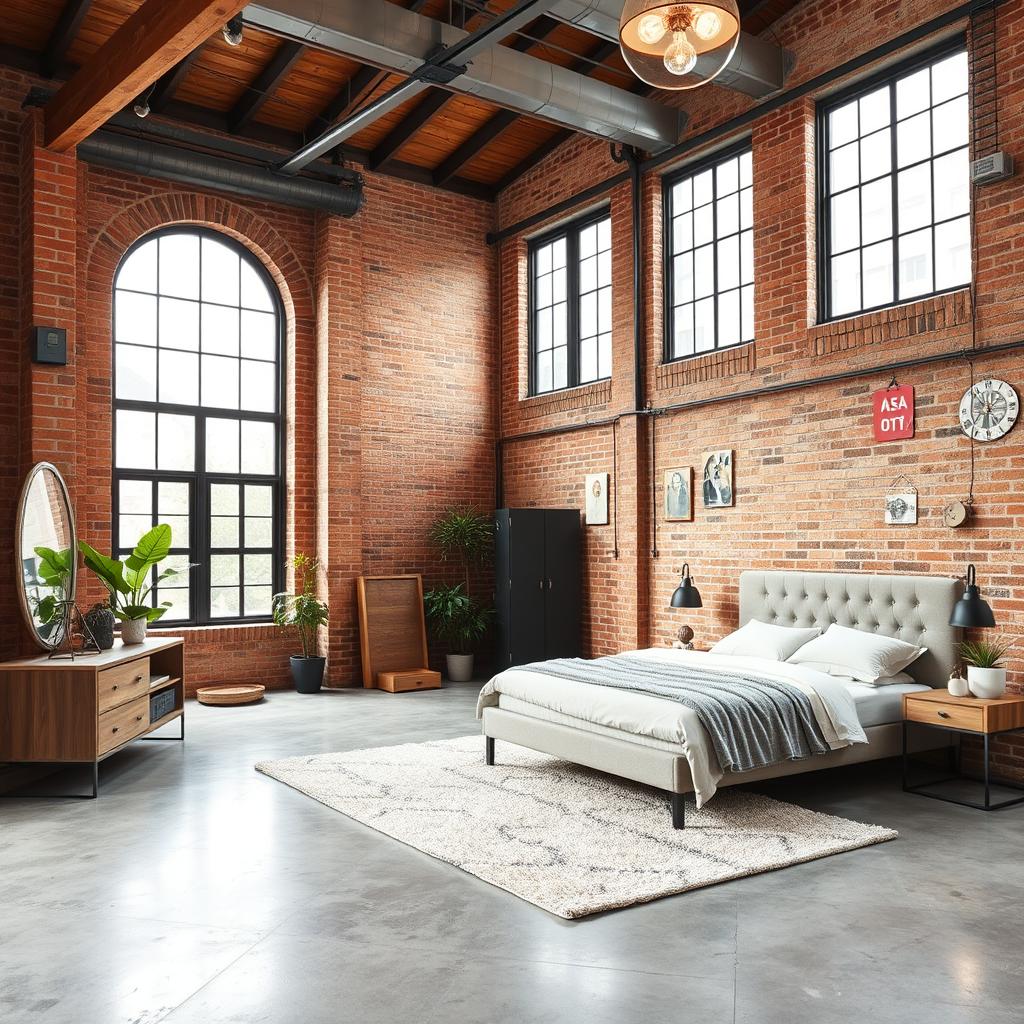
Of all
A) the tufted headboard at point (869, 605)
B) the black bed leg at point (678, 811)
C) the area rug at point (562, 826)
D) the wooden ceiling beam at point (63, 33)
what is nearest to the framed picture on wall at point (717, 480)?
the tufted headboard at point (869, 605)

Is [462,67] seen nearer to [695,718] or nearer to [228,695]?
[695,718]

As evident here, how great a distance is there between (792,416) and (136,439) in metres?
5.89

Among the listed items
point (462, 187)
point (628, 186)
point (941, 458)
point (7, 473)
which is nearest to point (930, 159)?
point (941, 458)

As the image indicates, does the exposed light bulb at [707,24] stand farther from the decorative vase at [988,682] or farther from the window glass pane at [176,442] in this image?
the window glass pane at [176,442]

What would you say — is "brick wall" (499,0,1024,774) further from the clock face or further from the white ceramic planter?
the white ceramic planter

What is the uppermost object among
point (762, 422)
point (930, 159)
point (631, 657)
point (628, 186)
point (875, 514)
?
point (628, 186)

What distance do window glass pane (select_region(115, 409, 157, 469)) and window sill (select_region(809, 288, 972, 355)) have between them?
19.6 ft

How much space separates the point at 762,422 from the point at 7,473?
5.99 meters

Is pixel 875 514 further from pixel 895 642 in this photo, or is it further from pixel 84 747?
pixel 84 747

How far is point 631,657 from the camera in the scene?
6836mm

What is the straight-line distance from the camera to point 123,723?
6176mm

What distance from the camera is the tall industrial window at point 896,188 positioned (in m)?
6.45

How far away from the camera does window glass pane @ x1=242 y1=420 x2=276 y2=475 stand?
966cm

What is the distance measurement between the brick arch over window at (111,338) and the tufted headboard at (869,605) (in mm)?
4633
